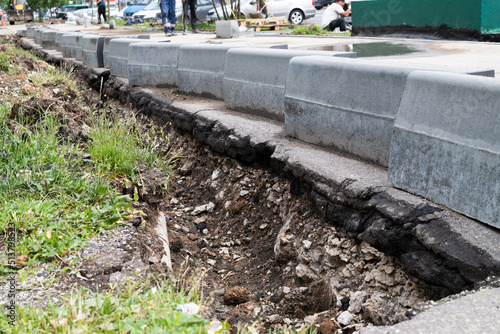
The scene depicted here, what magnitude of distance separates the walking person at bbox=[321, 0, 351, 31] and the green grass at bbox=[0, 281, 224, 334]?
45.1 feet

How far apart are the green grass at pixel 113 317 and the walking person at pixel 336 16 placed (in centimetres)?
1375

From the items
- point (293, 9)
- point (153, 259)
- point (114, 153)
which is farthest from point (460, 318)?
point (293, 9)

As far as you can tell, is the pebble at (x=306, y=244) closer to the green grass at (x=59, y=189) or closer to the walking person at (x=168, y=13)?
the green grass at (x=59, y=189)

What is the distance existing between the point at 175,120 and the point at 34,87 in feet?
8.69

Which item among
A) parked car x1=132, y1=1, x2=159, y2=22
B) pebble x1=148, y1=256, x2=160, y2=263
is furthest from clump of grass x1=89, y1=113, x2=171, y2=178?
parked car x1=132, y1=1, x2=159, y2=22

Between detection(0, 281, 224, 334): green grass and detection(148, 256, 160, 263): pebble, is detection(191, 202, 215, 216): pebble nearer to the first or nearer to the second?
detection(148, 256, 160, 263): pebble

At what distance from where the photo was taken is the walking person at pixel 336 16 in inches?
598

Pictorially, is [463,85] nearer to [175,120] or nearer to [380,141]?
[380,141]

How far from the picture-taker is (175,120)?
636 cm

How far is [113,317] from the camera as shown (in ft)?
8.04

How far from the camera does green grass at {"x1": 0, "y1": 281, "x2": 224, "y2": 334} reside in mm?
2305

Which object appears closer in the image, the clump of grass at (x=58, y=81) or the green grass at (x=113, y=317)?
the green grass at (x=113, y=317)

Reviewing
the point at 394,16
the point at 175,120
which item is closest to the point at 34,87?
the point at 175,120

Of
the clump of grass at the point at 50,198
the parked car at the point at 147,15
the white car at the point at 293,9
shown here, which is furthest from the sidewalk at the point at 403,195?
the parked car at the point at 147,15
